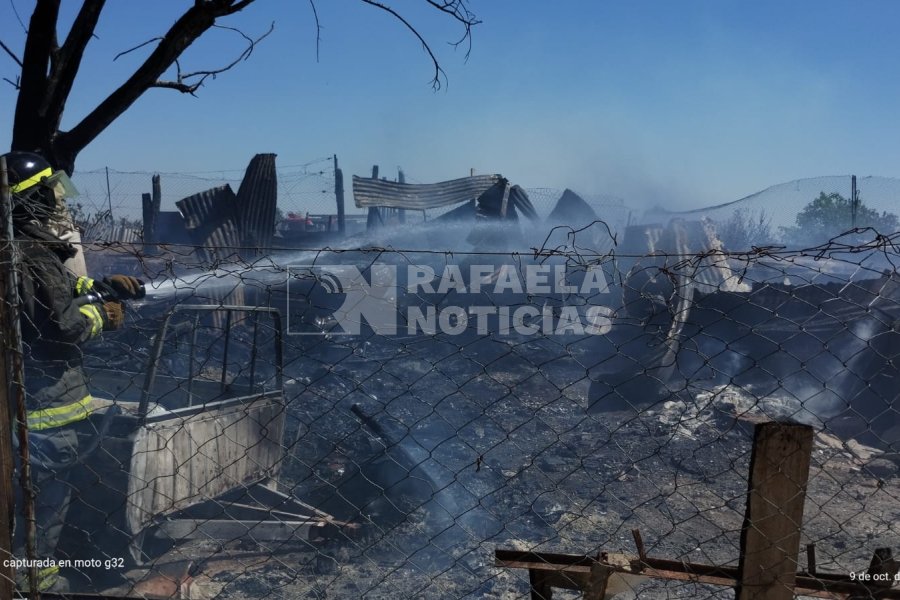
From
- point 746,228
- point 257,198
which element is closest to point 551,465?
point 257,198

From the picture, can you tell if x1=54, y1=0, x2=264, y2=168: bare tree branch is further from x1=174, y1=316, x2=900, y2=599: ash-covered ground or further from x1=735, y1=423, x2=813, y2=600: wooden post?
x1=735, y1=423, x2=813, y2=600: wooden post

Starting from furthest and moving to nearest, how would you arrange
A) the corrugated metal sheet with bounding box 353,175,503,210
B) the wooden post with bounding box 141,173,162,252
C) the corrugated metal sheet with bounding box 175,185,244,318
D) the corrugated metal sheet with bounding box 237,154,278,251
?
the wooden post with bounding box 141,173,162,252 → the corrugated metal sheet with bounding box 353,175,503,210 → the corrugated metal sheet with bounding box 237,154,278,251 → the corrugated metal sheet with bounding box 175,185,244,318

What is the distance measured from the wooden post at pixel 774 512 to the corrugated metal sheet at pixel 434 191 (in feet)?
37.7

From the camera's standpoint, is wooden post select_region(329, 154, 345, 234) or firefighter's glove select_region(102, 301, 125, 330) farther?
wooden post select_region(329, 154, 345, 234)

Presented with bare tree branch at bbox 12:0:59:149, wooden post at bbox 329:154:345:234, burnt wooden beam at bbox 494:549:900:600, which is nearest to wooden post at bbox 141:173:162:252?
wooden post at bbox 329:154:345:234

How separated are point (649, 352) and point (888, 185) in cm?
761

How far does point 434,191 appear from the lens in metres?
13.3

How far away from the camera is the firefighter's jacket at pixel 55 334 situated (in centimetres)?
312

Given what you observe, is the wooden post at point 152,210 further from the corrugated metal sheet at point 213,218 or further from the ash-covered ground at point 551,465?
the ash-covered ground at point 551,465

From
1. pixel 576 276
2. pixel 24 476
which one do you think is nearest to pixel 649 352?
pixel 576 276

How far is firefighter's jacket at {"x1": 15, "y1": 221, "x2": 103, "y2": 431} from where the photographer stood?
10.2 ft

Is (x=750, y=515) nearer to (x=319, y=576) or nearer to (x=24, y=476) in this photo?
(x=24, y=476)

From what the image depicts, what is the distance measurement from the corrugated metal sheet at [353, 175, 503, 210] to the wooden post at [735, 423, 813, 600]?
11.5 metres

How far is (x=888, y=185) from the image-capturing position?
42.0ft
